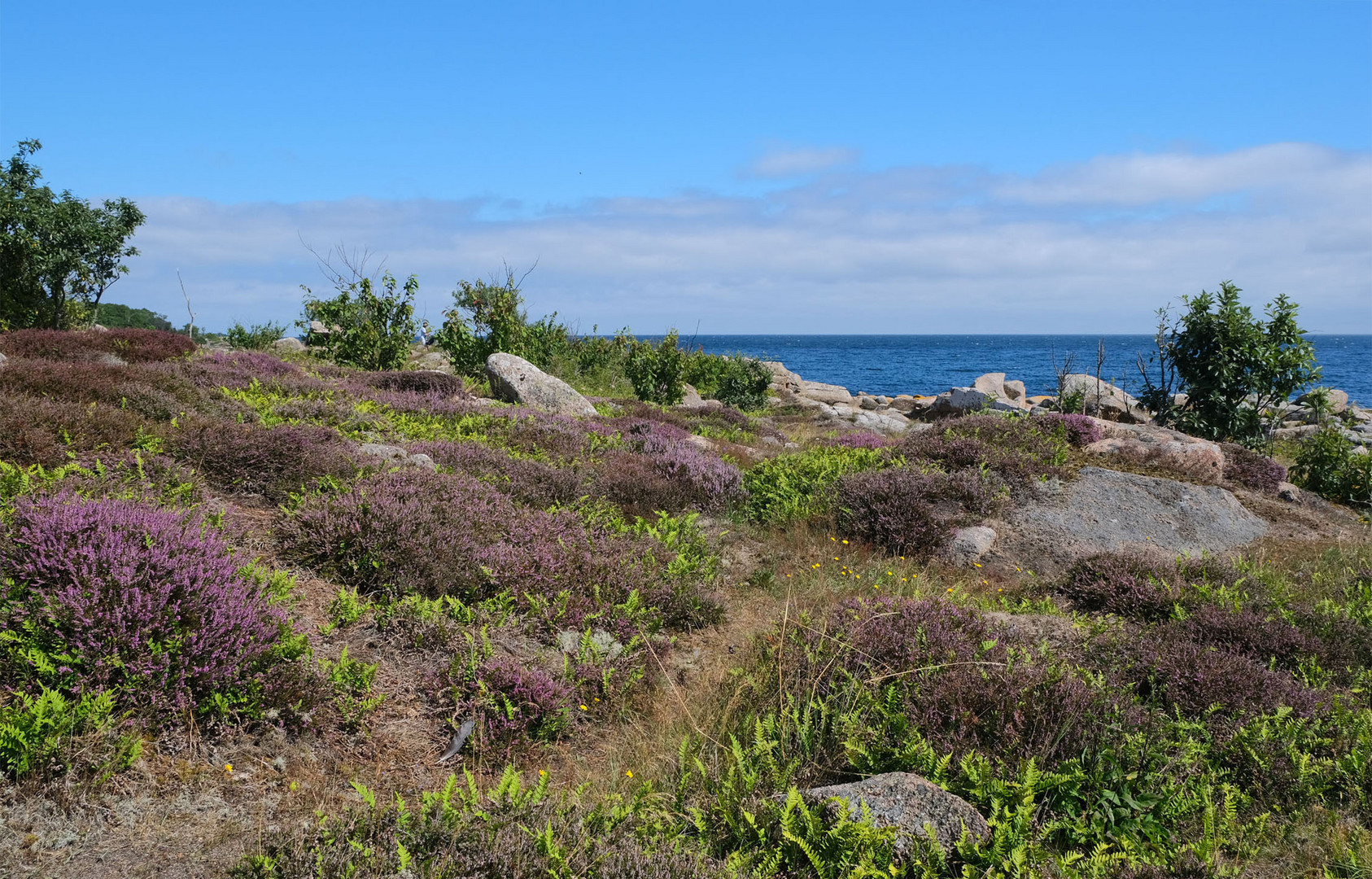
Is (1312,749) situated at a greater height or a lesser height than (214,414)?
lesser

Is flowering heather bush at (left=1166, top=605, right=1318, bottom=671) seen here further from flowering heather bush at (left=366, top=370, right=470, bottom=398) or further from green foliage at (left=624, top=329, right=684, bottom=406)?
green foliage at (left=624, top=329, right=684, bottom=406)

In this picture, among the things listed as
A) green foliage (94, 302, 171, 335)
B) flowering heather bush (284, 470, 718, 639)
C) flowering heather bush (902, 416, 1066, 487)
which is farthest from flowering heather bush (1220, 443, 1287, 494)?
green foliage (94, 302, 171, 335)

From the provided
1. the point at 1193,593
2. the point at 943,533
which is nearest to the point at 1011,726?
the point at 1193,593

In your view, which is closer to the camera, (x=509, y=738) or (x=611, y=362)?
(x=509, y=738)

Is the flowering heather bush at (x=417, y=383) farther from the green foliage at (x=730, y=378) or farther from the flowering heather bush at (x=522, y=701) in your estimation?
the green foliage at (x=730, y=378)

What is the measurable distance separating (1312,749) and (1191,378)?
48.2 feet

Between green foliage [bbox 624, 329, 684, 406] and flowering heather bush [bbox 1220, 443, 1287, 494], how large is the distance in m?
13.4

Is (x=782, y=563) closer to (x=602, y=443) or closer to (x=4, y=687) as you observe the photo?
(x=602, y=443)

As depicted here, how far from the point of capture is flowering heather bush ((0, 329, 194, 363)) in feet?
41.6

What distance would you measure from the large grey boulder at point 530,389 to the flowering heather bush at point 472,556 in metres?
8.59

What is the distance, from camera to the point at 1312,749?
4367mm

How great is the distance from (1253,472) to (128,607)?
45.0ft

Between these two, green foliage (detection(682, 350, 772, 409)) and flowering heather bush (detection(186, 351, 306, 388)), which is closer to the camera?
flowering heather bush (detection(186, 351, 306, 388))

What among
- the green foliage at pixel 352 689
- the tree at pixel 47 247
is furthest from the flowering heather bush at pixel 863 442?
the tree at pixel 47 247
